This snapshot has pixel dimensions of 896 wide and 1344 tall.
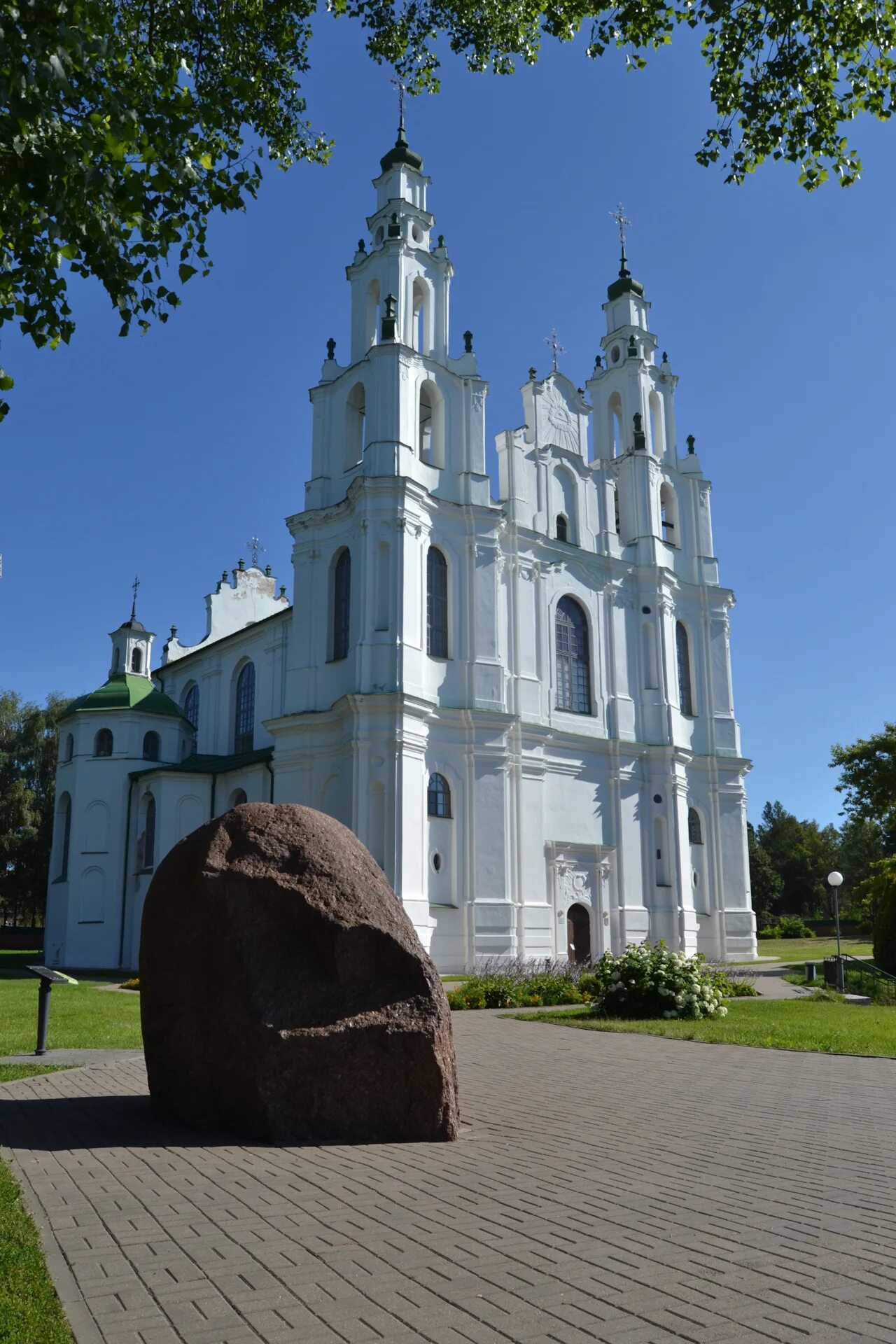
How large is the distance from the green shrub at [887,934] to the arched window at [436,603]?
13855mm

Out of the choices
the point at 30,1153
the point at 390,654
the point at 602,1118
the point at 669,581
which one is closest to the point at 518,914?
the point at 390,654

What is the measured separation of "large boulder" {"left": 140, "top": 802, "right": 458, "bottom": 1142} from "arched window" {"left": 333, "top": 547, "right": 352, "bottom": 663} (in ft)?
75.0

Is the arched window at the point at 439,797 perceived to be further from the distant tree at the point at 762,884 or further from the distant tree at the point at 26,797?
the distant tree at the point at 762,884

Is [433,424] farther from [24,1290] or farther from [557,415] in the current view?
[24,1290]

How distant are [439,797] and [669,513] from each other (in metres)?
18.1

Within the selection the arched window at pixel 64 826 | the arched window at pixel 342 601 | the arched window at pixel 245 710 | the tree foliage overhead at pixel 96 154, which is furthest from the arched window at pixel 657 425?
the tree foliage overhead at pixel 96 154

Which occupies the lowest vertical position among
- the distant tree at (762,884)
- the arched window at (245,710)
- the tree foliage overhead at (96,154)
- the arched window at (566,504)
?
the distant tree at (762,884)

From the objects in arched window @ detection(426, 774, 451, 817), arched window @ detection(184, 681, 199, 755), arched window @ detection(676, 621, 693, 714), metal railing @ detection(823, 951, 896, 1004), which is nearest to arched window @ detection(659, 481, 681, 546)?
arched window @ detection(676, 621, 693, 714)

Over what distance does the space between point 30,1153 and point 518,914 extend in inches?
993

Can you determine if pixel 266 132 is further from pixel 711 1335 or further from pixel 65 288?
A: pixel 711 1335

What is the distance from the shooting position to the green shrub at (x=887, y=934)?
84.0ft

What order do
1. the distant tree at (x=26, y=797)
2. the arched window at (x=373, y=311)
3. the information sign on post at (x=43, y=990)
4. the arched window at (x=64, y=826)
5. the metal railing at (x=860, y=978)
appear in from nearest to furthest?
the information sign on post at (x=43, y=990), the metal railing at (x=860, y=978), the arched window at (x=373, y=311), the arched window at (x=64, y=826), the distant tree at (x=26, y=797)

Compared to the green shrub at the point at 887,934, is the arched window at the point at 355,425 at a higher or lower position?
higher

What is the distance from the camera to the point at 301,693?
31609 mm
